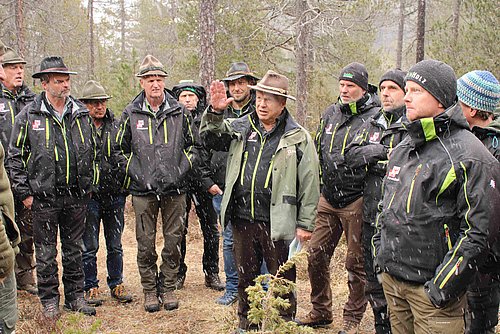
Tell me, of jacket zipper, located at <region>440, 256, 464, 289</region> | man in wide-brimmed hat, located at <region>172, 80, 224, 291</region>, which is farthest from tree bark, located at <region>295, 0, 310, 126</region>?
jacket zipper, located at <region>440, 256, 464, 289</region>

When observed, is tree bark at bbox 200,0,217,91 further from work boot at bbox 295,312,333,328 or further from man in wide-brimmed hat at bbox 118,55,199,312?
work boot at bbox 295,312,333,328

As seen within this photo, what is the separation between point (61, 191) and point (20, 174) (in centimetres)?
49

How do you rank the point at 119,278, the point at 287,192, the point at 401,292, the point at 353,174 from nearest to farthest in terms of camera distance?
the point at 401,292 < the point at 287,192 < the point at 353,174 < the point at 119,278

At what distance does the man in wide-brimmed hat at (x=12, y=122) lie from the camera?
6539mm

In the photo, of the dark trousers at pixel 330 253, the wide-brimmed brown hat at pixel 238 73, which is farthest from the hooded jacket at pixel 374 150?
the wide-brimmed brown hat at pixel 238 73

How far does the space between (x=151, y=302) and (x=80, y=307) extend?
87 cm

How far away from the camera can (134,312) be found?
6.20 metres

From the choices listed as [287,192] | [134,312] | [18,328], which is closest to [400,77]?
[287,192]

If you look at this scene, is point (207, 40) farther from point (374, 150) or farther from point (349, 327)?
point (349, 327)

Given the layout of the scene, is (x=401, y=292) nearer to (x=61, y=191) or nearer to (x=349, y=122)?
(x=349, y=122)

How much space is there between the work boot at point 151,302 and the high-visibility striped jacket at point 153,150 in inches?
54.3

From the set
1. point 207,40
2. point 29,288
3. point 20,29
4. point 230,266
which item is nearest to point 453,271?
point 230,266

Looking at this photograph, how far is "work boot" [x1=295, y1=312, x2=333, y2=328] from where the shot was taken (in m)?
5.65

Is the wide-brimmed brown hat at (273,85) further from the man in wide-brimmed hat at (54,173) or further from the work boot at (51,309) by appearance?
the work boot at (51,309)
